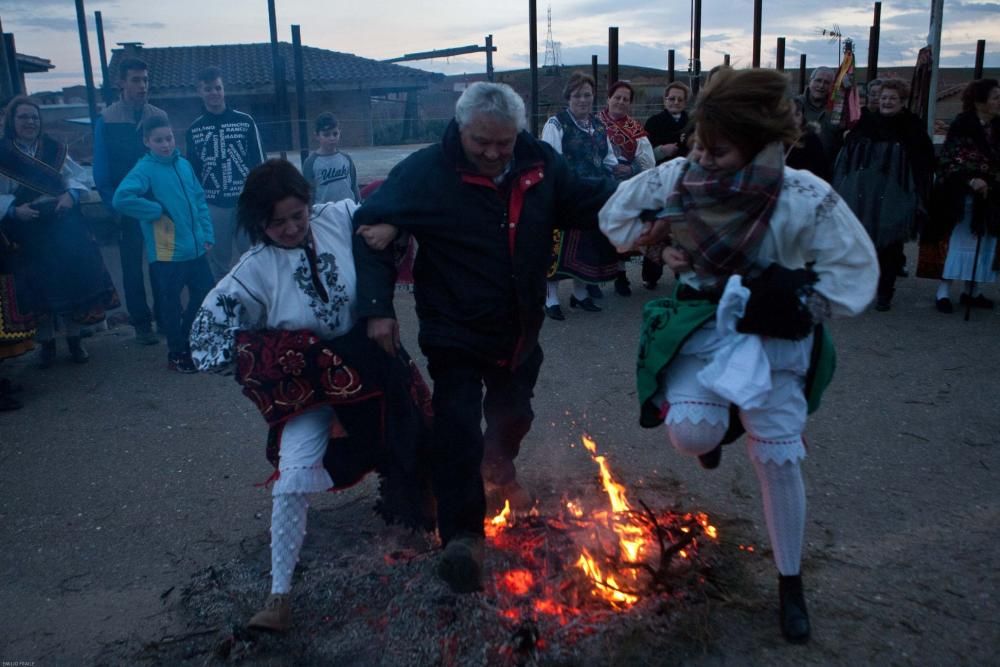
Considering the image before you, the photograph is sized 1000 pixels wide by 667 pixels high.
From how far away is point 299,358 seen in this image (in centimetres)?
306

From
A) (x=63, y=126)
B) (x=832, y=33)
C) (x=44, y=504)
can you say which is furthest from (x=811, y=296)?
(x=63, y=126)

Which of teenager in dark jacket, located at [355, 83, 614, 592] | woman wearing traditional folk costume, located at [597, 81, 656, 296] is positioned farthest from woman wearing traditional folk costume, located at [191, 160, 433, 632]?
woman wearing traditional folk costume, located at [597, 81, 656, 296]

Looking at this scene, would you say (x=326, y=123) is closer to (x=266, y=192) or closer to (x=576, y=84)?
(x=576, y=84)

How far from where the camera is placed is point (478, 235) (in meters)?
3.26

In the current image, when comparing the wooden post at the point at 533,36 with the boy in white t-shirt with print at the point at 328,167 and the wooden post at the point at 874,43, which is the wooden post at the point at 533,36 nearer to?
the boy in white t-shirt with print at the point at 328,167

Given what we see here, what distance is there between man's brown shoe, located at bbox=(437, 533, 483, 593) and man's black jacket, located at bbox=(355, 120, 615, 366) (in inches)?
30.1

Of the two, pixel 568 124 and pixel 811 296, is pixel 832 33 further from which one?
pixel 811 296

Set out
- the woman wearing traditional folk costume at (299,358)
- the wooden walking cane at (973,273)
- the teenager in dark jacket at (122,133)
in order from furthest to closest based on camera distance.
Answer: the wooden walking cane at (973,273) → the teenager in dark jacket at (122,133) → the woman wearing traditional folk costume at (299,358)

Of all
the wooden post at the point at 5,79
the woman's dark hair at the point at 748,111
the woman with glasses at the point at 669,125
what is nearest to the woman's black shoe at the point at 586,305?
the woman with glasses at the point at 669,125

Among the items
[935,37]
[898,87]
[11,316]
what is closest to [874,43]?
[935,37]

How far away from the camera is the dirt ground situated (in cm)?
294

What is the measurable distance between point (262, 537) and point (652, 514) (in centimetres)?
174

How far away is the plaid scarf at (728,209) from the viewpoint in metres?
2.63

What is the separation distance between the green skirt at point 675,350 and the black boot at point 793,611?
528mm
